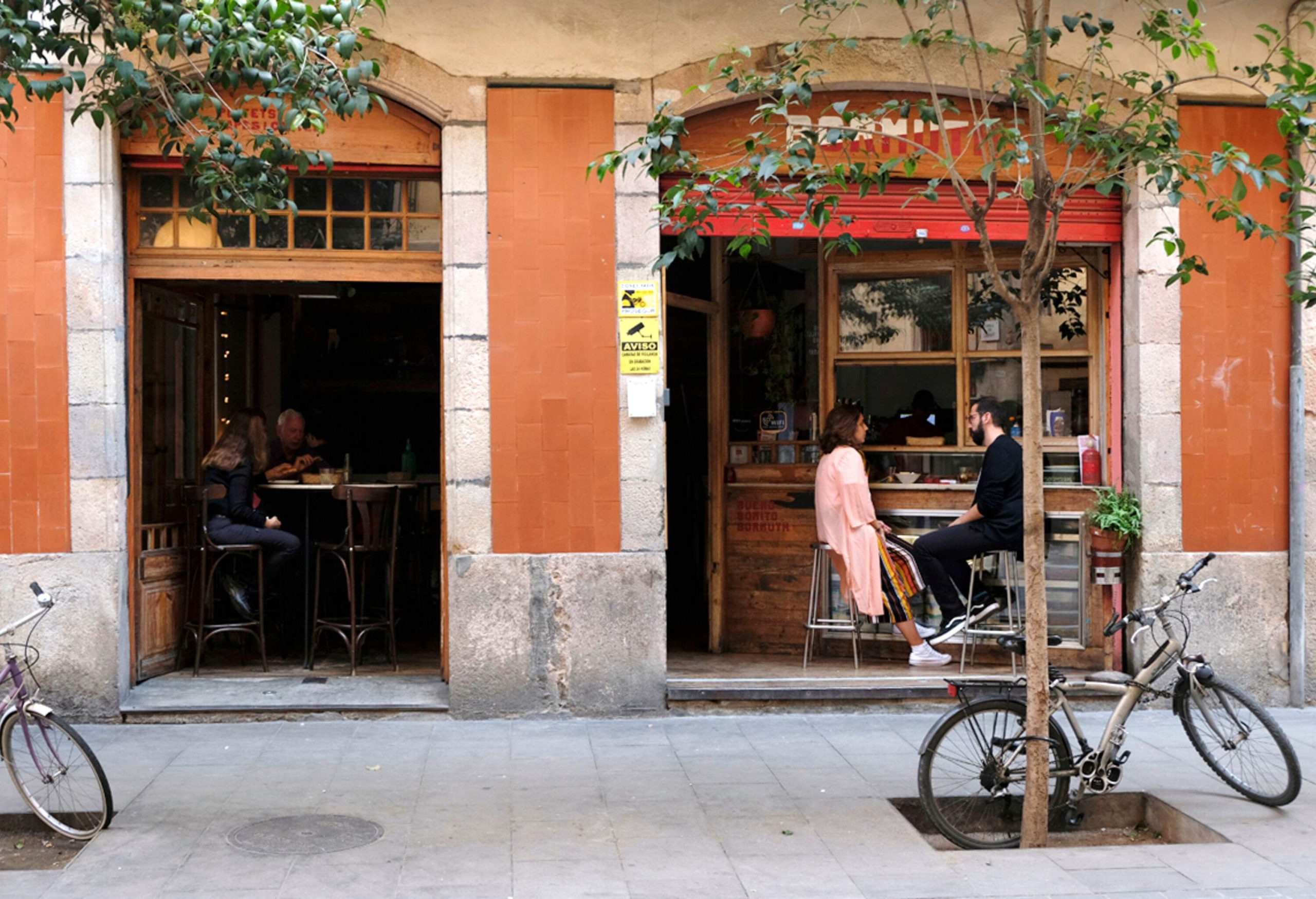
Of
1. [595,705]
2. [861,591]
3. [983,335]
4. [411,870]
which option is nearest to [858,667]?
[861,591]

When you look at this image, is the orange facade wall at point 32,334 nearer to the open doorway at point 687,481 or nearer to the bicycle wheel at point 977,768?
the open doorway at point 687,481

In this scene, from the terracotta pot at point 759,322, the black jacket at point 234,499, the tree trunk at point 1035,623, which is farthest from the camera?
the terracotta pot at point 759,322

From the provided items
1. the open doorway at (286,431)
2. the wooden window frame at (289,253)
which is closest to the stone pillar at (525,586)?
the wooden window frame at (289,253)

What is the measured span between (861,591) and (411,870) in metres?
4.45

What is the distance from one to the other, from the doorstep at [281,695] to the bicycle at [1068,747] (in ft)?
11.6

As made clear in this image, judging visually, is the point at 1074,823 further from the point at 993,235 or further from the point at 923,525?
the point at 993,235

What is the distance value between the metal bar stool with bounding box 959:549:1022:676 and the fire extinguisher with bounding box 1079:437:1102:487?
28.7 inches

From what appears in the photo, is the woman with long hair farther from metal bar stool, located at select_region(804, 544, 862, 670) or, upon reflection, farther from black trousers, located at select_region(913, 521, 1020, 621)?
black trousers, located at select_region(913, 521, 1020, 621)

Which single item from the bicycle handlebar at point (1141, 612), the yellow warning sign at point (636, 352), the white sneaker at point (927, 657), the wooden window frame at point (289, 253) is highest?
the wooden window frame at point (289, 253)

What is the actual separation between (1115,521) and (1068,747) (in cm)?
297

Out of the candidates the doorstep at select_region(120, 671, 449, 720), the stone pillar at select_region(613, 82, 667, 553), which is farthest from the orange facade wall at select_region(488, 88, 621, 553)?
the doorstep at select_region(120, 671, 449, 720)

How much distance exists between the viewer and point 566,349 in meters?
8.31

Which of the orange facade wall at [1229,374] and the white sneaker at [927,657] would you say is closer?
the orange facade wall at [1229,374]

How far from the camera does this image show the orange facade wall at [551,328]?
828cm
